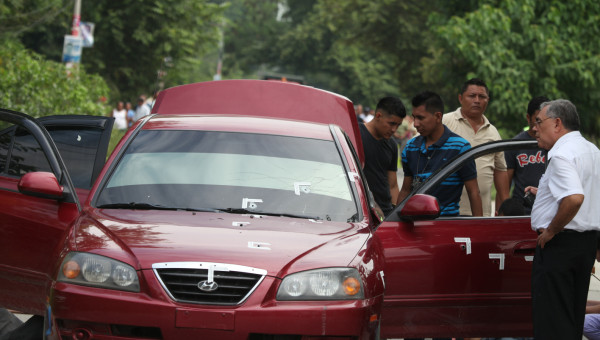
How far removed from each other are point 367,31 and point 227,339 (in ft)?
113

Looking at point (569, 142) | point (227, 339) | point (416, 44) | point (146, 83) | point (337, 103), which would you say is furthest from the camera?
point (146, 83)

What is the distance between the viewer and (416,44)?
3700 centimetres

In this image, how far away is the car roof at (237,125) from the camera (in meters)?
6.14

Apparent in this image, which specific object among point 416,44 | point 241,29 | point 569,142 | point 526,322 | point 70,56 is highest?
point 241,29

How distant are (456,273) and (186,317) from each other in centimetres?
223

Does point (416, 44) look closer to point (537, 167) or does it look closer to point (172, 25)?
point (172, 25)

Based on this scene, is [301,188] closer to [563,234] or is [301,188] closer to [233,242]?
[233,242]

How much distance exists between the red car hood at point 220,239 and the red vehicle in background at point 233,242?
10mm

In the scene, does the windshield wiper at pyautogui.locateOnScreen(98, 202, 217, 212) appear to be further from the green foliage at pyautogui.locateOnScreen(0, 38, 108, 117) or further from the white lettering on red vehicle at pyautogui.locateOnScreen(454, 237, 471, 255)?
the green foliage at pyautogui.locateOnScreen(0, 38, 108, 117)

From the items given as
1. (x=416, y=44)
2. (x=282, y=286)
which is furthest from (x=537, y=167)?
(x=416, y=44)

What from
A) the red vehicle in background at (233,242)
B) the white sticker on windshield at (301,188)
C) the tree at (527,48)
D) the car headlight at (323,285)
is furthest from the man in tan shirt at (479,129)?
the tree at (527,48)

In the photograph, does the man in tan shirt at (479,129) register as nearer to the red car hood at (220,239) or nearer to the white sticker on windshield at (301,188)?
the white sticker on windshield at (301,188)

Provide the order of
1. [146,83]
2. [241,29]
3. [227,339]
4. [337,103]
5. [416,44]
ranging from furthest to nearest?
[241,29], [146,83], [416,44], [337,103], [227,339]

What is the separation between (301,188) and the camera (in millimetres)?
5719
